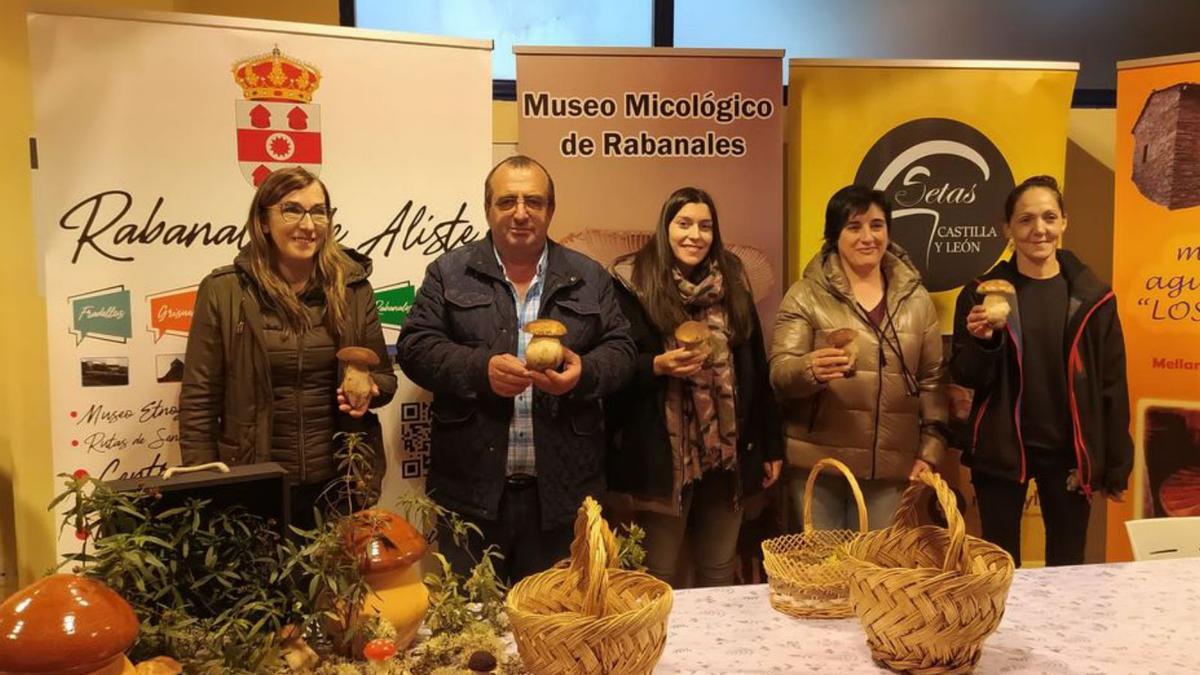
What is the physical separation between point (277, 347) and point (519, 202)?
78 cm

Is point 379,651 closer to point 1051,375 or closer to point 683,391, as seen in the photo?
point 683,391

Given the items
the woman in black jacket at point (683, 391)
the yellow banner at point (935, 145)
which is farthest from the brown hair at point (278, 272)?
the yellow banner at point (935, 145)

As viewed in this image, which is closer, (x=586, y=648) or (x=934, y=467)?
(x=586, y=648)

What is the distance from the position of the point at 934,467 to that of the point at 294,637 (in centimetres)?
238

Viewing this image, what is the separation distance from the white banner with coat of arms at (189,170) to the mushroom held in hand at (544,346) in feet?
3.18

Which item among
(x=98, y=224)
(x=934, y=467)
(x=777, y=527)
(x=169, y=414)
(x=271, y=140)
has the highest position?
(x=271, y=140)

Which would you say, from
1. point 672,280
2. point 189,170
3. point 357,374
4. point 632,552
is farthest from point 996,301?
point 189,170

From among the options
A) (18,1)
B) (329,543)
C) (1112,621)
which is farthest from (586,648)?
(18,1)

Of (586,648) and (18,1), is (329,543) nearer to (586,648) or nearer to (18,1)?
(586,648)

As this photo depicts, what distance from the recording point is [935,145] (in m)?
3.60

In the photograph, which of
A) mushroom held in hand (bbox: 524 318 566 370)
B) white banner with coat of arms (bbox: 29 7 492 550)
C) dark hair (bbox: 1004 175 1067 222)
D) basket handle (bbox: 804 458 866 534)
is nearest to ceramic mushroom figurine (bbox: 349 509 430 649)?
basket handle (bbox: 804 458 866 534)

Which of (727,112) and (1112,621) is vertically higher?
(727,112)

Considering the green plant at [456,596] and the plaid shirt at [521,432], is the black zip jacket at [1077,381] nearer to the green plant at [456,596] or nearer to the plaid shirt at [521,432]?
the plaid shirt at [521,432]

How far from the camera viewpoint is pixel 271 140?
3.04 meters
